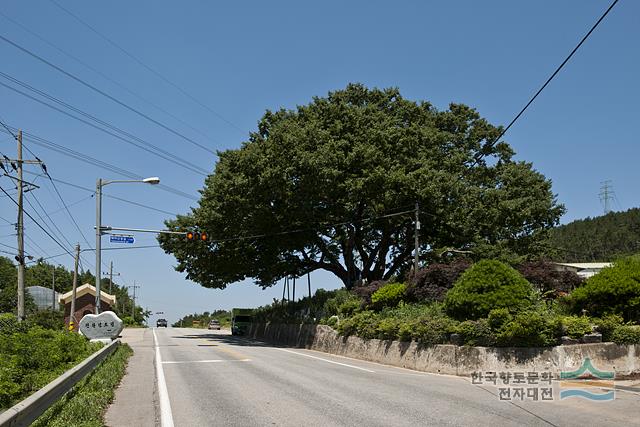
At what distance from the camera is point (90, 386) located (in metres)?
11.9

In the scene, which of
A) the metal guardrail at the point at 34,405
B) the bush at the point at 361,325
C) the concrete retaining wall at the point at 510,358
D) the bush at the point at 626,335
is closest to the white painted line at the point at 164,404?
the metal guardrail at the point at 34,405

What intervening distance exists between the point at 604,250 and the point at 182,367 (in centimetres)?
11735

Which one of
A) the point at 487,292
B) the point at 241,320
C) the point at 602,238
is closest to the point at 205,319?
the point at 241,320

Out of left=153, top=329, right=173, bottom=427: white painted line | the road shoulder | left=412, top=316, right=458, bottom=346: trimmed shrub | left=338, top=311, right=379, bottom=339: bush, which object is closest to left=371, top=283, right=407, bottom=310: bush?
left=338, top=311, right=379, bottom=339: bush

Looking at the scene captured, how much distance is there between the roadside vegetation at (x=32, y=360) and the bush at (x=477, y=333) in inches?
438

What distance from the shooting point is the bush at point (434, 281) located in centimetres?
2338

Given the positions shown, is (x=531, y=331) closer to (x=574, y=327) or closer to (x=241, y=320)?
(x=574, y=327)

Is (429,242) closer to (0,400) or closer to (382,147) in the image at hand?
(382,147)

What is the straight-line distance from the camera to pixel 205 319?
115 meters

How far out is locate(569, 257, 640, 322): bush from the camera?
17.3 meters

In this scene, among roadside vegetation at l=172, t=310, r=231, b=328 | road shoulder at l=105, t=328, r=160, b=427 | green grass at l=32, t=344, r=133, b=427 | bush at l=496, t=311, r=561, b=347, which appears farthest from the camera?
roadside vegetation at l=172, t=310, r=231, b=328

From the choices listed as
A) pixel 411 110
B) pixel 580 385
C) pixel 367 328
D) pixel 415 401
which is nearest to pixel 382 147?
pixel 411 110

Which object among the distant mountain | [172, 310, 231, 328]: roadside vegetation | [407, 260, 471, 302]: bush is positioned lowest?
[172, 310, 231, 328]: roadside vegetation

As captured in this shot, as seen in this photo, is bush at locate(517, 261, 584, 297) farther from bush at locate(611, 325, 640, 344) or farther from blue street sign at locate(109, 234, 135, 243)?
blue street sign at locate(109, 234, 135, 243)
